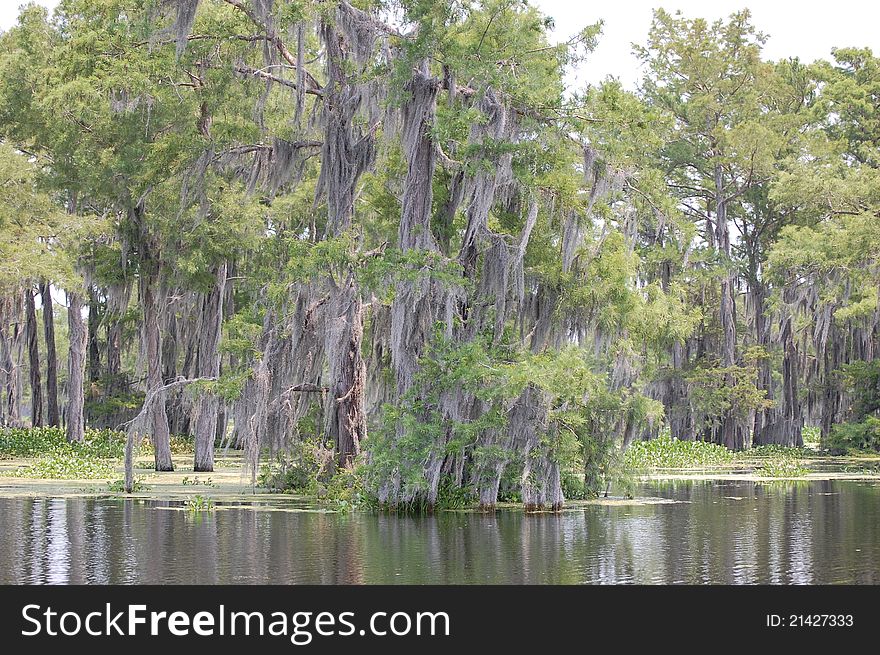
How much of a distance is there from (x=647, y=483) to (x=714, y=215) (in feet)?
82.1

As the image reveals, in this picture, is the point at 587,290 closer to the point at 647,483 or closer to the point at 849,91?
the point at 647,483

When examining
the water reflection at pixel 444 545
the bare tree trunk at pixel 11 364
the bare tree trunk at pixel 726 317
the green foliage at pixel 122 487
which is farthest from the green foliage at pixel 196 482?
the bare tree trunk at pixel 726 317

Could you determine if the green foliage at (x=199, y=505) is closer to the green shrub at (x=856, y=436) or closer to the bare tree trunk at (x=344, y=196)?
the bare tree trunk at (x=344, y=196)

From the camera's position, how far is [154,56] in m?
26.1

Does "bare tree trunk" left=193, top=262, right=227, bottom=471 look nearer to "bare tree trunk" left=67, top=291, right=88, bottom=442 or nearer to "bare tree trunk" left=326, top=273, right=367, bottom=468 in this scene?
"bare tree trunk" left=67, top=291, right=88, bottom=442

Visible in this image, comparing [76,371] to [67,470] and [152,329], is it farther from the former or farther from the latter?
[67,470]

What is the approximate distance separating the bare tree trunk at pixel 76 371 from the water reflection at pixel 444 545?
17409mm

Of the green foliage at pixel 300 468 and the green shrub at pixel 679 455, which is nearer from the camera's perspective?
the green foliage at pixel 300 468

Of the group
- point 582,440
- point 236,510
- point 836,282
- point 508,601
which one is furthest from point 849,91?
point 508,601

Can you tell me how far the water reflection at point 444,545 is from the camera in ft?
42.5

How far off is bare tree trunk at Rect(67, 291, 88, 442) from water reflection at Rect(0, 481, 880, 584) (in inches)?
685

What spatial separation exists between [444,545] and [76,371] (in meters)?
26.5

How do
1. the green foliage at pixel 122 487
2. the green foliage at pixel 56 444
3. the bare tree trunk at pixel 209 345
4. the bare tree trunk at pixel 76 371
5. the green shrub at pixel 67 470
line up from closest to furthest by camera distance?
1. the green foliage at pixel 122 487
2. the green shrub at pixel 67 470
3. the bare tree trunk at pixel 209 345
4. the green foliage at pixel 56 444
5. the bare tree trunk at pixel 76 371

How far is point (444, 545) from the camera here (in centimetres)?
1545
